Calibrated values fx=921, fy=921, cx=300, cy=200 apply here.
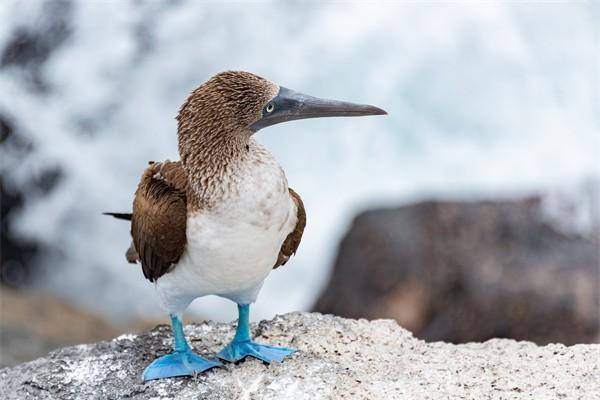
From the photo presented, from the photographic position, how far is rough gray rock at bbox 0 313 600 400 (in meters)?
4.21

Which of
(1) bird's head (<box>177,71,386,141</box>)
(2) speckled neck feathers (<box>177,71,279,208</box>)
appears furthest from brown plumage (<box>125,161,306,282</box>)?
(1) bird's head (<box>177,71,386,141</box>)

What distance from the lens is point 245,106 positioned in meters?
3.96

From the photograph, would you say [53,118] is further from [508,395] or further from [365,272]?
[508,395]

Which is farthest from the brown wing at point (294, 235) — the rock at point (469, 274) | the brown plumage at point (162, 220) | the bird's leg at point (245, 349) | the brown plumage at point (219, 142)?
the rock at point (469, 274)

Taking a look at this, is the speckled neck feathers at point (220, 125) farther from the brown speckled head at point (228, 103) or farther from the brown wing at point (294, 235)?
the brown wing at point (294, 235)

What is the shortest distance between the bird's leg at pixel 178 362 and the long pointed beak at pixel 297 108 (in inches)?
43.1

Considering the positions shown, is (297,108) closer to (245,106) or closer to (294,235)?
(245,106)

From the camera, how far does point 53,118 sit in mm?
10766

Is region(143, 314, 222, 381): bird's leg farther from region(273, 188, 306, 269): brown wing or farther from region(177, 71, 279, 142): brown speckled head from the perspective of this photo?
region(177, 71, 279, 142): brown speckled head

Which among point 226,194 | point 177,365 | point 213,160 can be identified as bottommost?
point 177,365

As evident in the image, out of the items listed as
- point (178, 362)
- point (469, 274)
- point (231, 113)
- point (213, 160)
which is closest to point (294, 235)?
point (213, 160)

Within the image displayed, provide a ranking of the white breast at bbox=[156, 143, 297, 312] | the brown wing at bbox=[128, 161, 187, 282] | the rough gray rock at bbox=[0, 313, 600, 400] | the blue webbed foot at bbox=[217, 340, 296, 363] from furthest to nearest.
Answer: the blue webbed foot at bbox=[217, 340, 296, 363] → the rough gray rock at bbox=[0, 313, 600, 400] → the brown wing at bbox=[128, 161, 187, 282] → the white breast at bbox=[156, 143, 297, 312]

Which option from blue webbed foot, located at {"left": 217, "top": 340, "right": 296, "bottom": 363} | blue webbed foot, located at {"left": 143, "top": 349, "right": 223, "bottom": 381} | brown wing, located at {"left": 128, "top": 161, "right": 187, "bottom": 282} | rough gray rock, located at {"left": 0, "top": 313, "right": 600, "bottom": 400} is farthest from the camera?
blue webbed foot, located at {"left": 217, "top": 340, "right": 296, "bottom": 363}

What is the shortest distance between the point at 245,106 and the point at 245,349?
4.16 ft
